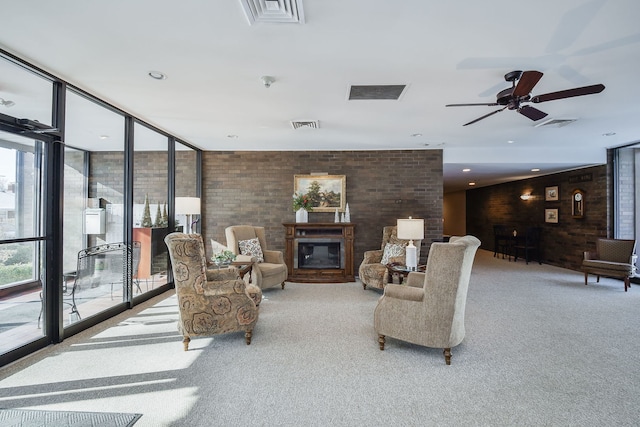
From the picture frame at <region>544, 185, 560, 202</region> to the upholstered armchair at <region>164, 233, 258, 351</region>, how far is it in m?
8.52

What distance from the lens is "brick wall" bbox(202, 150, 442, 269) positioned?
649 centimetres

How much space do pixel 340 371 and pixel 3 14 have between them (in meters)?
3.73

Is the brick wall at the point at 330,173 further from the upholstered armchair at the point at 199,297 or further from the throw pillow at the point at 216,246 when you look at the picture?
→ the upholstered armchair at the point at 199,297

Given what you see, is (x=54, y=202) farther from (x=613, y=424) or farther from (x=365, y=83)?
(x=613, y=424)

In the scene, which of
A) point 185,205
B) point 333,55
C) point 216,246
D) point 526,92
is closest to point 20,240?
point 185,205

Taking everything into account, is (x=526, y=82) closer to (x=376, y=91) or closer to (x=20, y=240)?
(x=376, y=91)

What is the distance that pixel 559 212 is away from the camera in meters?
7.75

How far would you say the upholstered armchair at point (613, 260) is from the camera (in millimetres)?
5340

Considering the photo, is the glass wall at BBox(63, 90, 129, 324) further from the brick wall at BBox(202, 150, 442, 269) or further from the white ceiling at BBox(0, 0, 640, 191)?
the brick wall at BBox(202, 150, 442, 269)

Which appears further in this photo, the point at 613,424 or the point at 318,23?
the point at 318,23

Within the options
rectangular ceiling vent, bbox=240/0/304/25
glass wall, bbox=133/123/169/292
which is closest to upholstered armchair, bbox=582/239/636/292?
rectangular ceiling vent, bbox=240/0/304/25

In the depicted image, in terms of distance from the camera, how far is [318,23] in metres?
2.21

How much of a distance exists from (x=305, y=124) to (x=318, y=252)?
2.76 m

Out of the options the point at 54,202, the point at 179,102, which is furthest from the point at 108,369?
the point at 179,102
